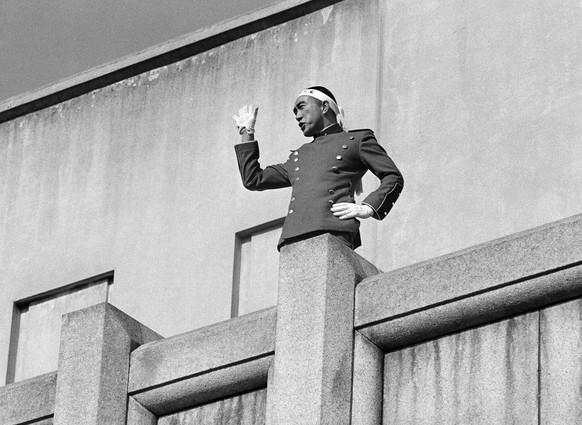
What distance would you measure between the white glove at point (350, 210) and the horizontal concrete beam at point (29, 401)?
330cm

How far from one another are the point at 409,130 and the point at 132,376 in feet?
30.0

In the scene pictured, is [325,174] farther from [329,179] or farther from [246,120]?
[246,120]

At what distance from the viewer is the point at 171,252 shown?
1313 inches

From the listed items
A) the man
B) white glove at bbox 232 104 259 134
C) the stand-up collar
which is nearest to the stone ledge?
the man

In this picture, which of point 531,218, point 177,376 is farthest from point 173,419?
point 531,218

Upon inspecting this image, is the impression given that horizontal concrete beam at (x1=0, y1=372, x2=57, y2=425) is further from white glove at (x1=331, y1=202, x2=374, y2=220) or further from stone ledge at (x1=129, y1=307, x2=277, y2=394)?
white glove at (x1=331, y1=202, x2=374, y2=220)

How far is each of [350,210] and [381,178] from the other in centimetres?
54

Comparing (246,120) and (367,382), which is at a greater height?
(246,120)

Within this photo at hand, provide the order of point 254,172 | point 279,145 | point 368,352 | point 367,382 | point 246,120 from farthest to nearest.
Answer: point 279,145 < point 246,120 < point 254,172 < point 368,352 < point 367,382

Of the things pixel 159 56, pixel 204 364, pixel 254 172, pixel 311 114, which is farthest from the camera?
pixel 159 56

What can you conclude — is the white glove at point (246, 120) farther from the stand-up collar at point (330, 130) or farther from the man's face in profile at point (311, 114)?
the stand-up collar at point (330, 130)

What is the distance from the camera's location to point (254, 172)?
78.0ft

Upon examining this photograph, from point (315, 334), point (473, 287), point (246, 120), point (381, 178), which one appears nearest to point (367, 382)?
point (315, 334)

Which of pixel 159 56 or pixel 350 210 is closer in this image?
pixel 350 210
